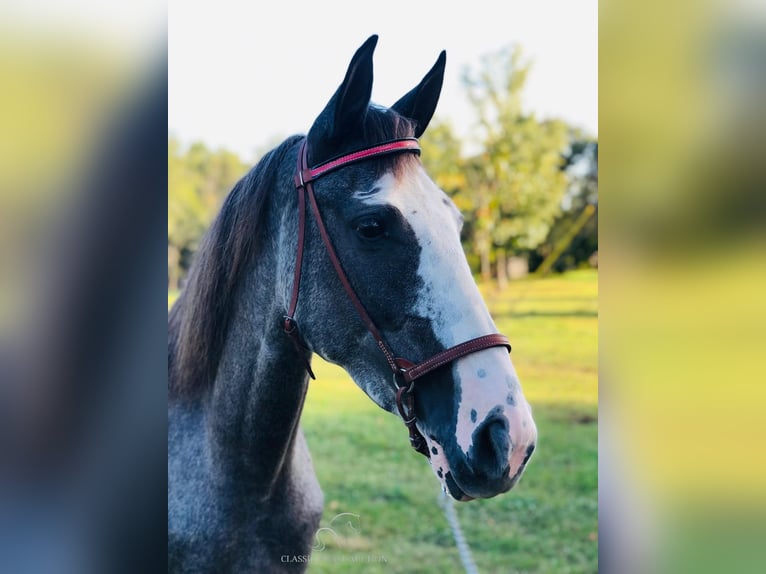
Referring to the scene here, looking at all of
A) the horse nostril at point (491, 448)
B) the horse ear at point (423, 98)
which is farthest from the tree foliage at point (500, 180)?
the horse nostril at point (491, 448)

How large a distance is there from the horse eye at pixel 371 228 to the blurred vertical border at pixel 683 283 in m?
0.48

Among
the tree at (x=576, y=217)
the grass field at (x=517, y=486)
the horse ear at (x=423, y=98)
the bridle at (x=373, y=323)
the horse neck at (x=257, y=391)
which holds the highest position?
the horse ear at (x=423, y=98)

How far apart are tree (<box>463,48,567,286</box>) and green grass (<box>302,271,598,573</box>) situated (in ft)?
1.48

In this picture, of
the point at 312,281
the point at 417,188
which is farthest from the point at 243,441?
the point at 417,188

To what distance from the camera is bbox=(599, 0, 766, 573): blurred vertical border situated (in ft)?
2.88

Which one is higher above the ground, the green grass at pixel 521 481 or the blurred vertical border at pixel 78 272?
the blurred vertical border at pixel 78 272

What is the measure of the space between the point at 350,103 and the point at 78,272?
72 cm

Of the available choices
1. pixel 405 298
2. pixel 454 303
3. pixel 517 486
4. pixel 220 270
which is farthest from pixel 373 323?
pixel 517 486

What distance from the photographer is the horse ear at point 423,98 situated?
1540mm

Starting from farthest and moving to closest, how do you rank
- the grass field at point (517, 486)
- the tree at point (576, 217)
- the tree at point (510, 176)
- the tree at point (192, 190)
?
the tree at point (576, 217) < the tree at point (510, 176) < the tree at point (192, 190) < the grass field at point (517, 486)

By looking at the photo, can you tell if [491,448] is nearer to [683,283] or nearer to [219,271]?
[683,283]

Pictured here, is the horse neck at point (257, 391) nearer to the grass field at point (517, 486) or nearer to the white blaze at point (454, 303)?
the white blaze at point (454, 303)

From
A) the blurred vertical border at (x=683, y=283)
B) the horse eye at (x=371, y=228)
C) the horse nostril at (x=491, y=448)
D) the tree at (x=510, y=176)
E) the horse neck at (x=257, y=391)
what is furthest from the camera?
the tree at (x=510, y=176)

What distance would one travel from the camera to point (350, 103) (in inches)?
53.0
